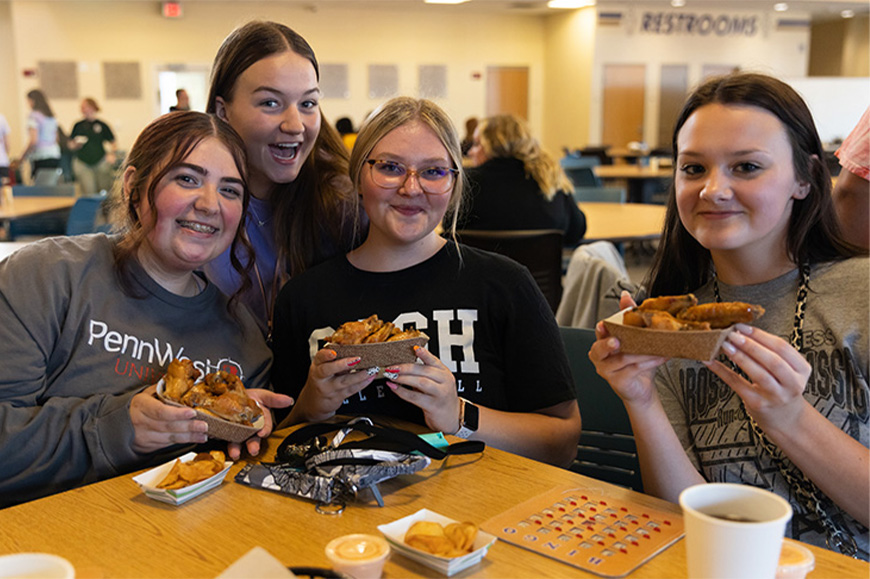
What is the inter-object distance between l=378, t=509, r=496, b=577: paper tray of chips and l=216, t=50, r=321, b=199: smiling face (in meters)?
1.42

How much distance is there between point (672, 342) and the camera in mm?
1189

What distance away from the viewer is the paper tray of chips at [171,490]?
1275mm

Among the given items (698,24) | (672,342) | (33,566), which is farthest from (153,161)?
(698,24)

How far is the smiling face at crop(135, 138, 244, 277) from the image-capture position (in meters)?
1.72

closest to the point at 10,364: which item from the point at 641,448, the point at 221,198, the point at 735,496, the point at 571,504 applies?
the point at 221,198

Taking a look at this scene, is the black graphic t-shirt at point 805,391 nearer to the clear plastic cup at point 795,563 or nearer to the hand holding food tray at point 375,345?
the clear plastic cup at point 795,563

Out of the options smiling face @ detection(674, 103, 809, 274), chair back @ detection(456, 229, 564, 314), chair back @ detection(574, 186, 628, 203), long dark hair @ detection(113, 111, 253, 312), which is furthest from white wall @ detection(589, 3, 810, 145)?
smiling face @ detection(674, 103, 809, 274)

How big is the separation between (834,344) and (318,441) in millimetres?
970

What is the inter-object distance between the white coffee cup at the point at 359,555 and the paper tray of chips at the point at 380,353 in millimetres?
449

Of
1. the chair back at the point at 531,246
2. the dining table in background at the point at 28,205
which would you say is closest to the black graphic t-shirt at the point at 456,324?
the chair back at the point at 531,246

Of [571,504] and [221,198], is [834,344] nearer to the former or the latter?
[571,504]

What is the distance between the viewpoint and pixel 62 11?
13445 mm

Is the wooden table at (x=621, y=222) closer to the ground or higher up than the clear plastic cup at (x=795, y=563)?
higher up

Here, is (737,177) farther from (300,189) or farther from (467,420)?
(300,189)
